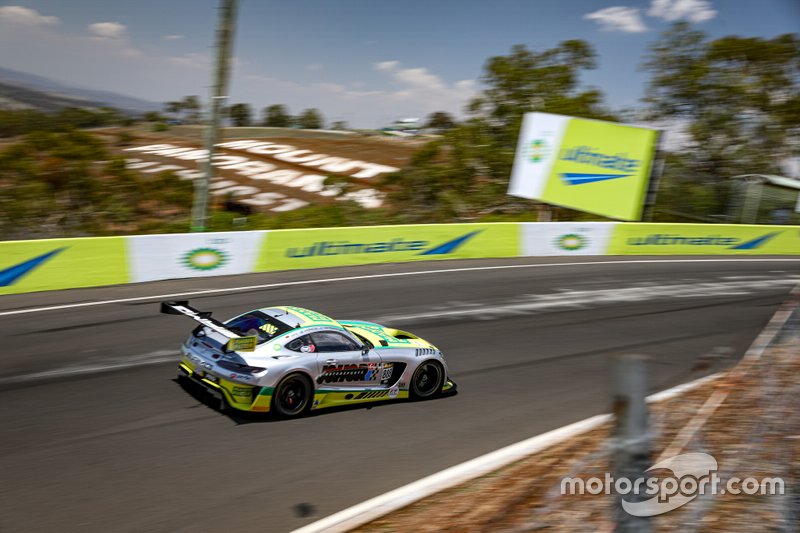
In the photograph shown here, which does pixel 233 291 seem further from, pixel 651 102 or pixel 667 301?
pixel 651 102

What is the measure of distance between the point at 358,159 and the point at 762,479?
36.2 m

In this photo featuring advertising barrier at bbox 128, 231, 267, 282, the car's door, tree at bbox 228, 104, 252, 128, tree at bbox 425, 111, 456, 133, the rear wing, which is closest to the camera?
the rear wing

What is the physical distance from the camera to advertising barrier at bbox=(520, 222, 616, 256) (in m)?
22.6

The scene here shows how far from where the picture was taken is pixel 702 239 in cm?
2519

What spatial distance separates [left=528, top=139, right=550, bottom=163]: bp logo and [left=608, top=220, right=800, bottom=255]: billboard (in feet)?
14.3

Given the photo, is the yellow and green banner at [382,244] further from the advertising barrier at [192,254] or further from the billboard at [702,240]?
the billboard at [702,240]

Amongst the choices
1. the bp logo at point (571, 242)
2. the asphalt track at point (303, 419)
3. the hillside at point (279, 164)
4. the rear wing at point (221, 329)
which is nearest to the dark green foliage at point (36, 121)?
the hillside at point (279, 164)

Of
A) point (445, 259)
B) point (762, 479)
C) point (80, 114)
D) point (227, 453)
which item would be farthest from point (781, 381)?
point (80, 114)

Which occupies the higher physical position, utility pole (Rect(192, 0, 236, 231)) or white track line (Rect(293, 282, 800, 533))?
utility pole (Rect(192, 0, 236, 231))

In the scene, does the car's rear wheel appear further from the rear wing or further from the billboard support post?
the billboard support post

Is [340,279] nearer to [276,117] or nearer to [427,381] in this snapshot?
[427,381]

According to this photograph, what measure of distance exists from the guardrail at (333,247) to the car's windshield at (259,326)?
7.51 m

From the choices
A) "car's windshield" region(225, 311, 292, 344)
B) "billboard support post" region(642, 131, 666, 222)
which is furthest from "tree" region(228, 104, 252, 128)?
"car's windshield" region(225, 311, 292, 344)

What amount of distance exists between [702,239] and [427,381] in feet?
60.2
